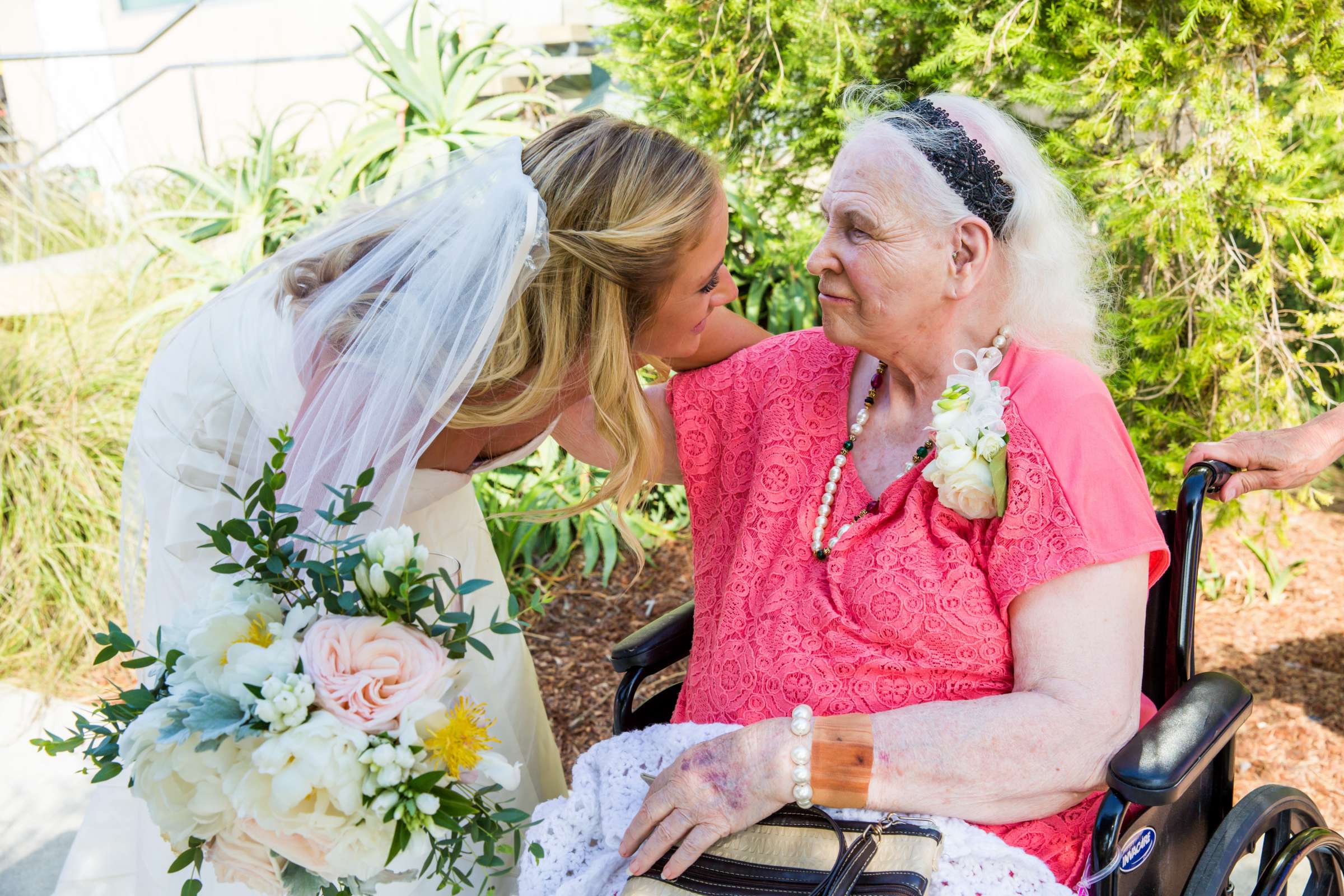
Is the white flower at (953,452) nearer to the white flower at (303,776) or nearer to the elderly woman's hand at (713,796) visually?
the elderly woman's hand at (713,796)

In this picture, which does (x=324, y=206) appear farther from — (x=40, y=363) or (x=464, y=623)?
(x=464, y=623)

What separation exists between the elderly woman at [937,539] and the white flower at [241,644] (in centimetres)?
63

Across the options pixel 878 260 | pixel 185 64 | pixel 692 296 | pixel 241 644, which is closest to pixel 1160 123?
pixel 878 260

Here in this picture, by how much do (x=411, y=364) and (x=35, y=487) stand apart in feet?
8.24

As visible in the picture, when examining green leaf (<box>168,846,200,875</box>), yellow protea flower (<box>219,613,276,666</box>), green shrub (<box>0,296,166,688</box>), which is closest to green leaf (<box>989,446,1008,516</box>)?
yellow protea flower (<box>219,613,276,666</box>)

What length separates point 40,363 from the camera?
3771 mm

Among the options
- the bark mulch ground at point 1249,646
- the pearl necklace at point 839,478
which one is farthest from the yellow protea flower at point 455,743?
the bark mulch ground at point 1249,646

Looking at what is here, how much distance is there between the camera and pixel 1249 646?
3.32m

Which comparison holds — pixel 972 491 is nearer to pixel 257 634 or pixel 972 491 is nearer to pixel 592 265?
pixel 592 265

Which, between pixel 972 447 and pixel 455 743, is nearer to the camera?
pixel 455 743

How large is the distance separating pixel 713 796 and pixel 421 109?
3.60 metres

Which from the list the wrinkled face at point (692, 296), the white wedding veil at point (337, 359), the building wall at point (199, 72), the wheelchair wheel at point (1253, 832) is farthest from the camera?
the building wall at point (199, 72)

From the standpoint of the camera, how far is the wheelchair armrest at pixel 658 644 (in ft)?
6.27

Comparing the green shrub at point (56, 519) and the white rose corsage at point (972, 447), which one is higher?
the white rose corsage at point (972, 447)
